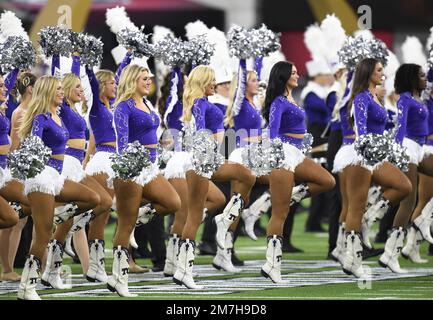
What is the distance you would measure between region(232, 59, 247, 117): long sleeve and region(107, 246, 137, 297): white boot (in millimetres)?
2416

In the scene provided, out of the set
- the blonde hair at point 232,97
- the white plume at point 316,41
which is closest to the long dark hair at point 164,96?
the blonde hair at point 232,97

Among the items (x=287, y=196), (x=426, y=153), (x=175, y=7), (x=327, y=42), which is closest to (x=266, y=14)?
(x=175, y=7)

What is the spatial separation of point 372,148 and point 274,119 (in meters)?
0.77

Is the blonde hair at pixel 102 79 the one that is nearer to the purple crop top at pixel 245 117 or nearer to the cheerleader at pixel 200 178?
the cheerleader at pixel 200 178

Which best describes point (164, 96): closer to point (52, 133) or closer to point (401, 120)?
point (401, 120)

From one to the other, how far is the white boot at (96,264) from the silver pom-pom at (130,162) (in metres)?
1.24

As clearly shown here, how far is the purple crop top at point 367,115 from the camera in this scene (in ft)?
32.9

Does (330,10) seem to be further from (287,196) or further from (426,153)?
(287,196)

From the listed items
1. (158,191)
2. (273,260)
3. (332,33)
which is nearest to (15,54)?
(158,191)

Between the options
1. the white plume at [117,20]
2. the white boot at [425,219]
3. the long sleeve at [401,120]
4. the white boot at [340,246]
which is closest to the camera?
the long sleeve at [401,120]

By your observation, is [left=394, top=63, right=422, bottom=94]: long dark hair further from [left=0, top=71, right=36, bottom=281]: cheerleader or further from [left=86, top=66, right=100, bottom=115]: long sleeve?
[left=0, top=71, right=36, bottom=281]: cheerleader

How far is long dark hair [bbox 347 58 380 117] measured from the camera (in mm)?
10188

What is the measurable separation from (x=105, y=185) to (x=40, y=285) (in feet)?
2.98

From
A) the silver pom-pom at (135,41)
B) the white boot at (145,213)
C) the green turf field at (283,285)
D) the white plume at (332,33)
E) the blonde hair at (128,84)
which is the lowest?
the green turf field at (283,285)
